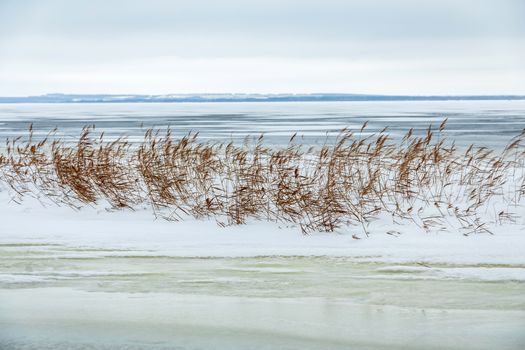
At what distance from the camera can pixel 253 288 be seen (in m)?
6.77

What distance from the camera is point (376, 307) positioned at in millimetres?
6031

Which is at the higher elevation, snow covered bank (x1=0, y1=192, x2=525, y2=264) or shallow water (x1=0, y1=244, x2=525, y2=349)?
shallow water (x1=0, y1=244, x2=525, y2=349)

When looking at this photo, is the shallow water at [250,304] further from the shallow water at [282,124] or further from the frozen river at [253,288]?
the shallow water at [282,124]

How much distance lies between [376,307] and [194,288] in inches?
65.8

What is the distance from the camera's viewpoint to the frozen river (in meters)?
5.20

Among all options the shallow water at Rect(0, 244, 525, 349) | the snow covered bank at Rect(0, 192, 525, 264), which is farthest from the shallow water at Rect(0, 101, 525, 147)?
the shallow water at Rect(0, 244, 525, 349)

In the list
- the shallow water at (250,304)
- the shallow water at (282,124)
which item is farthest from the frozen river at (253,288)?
the shallow water at (282,124)

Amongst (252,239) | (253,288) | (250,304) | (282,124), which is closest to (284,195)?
(252,239)

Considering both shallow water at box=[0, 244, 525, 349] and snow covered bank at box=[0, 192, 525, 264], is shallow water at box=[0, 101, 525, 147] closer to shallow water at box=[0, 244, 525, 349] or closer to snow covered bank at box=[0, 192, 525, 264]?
snow covered bank at box=[0, 192, 525, 264]

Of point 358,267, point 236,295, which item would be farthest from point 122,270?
point 358,267

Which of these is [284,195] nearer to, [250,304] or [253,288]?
[253,288]

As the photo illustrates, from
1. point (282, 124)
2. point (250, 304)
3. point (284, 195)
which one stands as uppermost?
point (250, 304)

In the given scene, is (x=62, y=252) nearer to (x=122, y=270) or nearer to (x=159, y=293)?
(x=122, y=270)

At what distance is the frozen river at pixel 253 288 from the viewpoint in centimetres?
520
